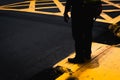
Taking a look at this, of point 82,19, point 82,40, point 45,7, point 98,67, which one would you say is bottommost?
point 98,67

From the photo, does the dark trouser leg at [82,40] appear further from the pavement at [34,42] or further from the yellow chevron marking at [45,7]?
the yellow chevron marking at [45,7]

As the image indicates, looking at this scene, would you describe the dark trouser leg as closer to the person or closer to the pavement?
the person

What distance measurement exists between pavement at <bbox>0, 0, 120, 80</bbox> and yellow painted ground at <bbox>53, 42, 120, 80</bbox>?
0.93 feet

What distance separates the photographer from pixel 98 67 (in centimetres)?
468

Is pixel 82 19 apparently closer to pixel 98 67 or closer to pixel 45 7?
pixel 98 67

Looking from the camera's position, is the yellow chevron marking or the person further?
the yellow chevron marking

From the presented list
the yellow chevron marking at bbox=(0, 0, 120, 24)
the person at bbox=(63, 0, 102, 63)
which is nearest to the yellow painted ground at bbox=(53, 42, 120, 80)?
the person at bbox=(63, 0, 102, 63)

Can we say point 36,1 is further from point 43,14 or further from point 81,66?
point 81,66

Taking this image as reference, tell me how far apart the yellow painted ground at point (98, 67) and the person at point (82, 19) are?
0.66ft

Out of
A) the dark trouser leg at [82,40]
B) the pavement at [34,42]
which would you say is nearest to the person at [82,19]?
the dark trouser leg at [82,40]

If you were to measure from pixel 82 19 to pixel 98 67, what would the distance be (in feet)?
3.03

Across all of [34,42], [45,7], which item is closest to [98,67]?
[34,42]

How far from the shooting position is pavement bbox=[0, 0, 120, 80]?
16.1 ft

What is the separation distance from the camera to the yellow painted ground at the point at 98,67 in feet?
14.3
